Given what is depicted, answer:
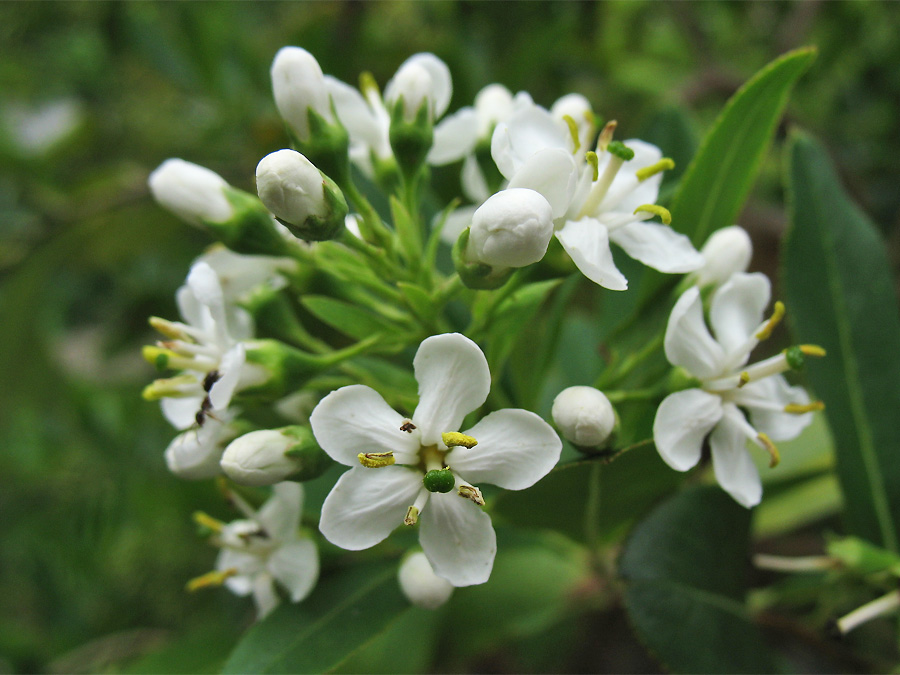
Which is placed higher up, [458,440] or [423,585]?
[458,440]

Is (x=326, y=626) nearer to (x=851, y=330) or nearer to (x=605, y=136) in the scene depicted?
(x=605, y=136)

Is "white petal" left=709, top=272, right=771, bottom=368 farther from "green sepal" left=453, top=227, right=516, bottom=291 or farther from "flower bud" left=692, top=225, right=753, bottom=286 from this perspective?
"green sepal" left=453, top=227, right=516, bottom=291

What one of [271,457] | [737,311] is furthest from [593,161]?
[271,457]

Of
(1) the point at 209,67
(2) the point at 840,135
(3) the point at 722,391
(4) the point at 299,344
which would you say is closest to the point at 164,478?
(4) the point at 299,344

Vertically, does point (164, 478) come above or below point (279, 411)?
below

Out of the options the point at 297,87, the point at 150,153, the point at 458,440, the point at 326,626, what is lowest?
the point at 150,153

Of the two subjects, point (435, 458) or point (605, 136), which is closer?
point (435, 458)

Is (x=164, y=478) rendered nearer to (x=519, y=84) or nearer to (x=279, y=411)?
→ (x=279, y=411)
